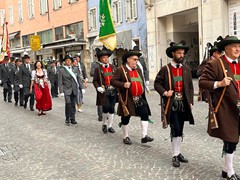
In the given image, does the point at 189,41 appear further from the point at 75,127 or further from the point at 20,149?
the point at 20,149

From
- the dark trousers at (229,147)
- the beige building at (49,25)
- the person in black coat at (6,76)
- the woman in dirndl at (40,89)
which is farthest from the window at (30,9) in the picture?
the dark trousers at (229,147)

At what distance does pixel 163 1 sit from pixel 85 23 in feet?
36.7

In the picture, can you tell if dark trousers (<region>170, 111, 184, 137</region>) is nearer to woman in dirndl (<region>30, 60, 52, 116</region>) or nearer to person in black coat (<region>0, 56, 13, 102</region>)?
woman in dirndl (<region>30, 60, 52, 116</region>)

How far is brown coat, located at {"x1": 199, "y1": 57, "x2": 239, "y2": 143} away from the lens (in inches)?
188

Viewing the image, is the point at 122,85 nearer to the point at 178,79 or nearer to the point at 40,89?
the point at 178,79

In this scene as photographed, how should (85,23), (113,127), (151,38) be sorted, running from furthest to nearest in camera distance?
(85,23), (151,38), (113,127)

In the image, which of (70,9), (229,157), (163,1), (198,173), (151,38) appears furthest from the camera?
(70,9)

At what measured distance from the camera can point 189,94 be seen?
5879mm

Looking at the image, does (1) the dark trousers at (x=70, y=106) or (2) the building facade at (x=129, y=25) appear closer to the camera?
(1) the dark trousers at (x=70, y=106)

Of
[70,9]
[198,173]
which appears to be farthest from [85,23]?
[198,173]

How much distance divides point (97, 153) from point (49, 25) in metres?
34.6

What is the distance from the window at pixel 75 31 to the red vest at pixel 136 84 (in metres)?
27.2

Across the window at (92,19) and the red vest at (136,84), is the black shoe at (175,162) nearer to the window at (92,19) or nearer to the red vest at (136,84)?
the red vest at (136,84)

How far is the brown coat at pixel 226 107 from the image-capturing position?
4.77 metres
